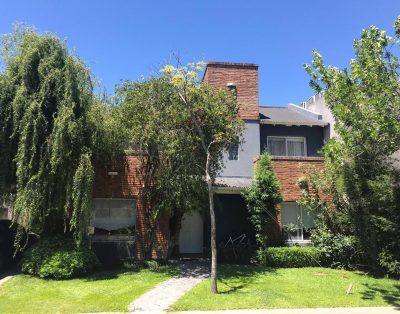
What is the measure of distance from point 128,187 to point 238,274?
5718mm

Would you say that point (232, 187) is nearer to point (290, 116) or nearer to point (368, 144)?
point (368, 144)

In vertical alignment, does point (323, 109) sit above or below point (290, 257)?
above

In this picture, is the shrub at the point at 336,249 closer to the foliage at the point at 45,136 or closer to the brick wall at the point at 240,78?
the brick wall at the point at 240,78

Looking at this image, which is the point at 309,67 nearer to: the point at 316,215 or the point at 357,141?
the point at 357,141

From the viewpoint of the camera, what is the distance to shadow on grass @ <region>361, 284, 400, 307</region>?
474 inches

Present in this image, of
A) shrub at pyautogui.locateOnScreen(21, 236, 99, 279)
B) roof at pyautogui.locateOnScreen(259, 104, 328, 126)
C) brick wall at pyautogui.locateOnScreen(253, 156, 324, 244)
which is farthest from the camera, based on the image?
roof at pyautogui.locateOnScreen(259, 104, 328, 126)

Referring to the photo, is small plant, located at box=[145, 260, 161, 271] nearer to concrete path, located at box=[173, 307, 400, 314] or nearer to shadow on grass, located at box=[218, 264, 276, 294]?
shadow on grass, located at box=[218, 264, 276, 294]

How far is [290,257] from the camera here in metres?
16.3

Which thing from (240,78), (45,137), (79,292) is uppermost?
(240,78)

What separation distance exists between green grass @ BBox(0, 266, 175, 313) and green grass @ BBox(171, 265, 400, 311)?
175 cm

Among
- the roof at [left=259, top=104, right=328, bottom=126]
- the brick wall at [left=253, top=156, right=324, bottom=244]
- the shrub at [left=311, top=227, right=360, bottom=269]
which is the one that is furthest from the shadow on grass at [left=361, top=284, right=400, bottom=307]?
the roof at [left=259, top=104, right=328, bottom=126]

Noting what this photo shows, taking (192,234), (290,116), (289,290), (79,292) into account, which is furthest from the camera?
(290,116)

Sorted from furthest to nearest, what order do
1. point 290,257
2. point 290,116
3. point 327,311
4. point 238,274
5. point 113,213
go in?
point 290,116 → point 113,213 → point 290,257 → point 238,274 → point 327,311

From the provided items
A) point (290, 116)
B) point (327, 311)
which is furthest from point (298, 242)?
point (290, 116)
